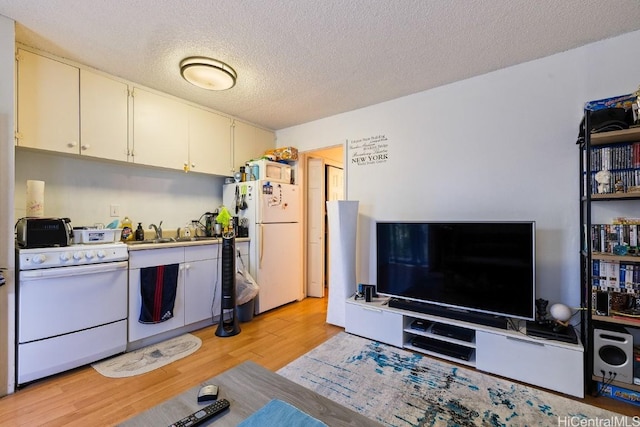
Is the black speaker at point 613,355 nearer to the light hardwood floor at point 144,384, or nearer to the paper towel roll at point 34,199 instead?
the light hardwood floor at point 144,384

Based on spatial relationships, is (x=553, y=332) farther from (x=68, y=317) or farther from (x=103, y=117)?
(x=103, y=117)

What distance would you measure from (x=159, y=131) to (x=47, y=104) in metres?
0.84

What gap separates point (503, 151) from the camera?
2404 millimetres

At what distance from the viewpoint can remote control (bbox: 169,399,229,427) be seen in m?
0.94

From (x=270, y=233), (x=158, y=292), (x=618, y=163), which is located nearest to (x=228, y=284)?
(x=158, y=292)

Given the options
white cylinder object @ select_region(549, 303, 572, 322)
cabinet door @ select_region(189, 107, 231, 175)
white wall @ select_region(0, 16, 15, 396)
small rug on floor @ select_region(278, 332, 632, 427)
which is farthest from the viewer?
cabinet door @ select_region(189, 107, 231, 175)

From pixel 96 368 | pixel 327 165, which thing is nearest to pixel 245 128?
pixel 327 165

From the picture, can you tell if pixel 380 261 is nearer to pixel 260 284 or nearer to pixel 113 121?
pixel 260 284

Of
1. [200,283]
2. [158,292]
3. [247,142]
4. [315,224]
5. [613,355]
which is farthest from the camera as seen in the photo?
[315,224]

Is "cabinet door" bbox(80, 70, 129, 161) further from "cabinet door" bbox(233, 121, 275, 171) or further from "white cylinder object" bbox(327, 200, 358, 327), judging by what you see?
"white cylinder object" bbox(327, 200, 358, 327)

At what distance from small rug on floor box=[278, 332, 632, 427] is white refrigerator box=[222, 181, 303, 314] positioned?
129 centimetres

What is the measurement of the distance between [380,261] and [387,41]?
190 centimetres

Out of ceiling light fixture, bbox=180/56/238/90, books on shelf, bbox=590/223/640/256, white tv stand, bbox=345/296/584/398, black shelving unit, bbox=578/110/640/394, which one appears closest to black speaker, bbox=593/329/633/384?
black shelving unit, bbox=578/110/640/394

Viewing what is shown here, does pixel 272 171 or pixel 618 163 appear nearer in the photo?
pixel 618 163
